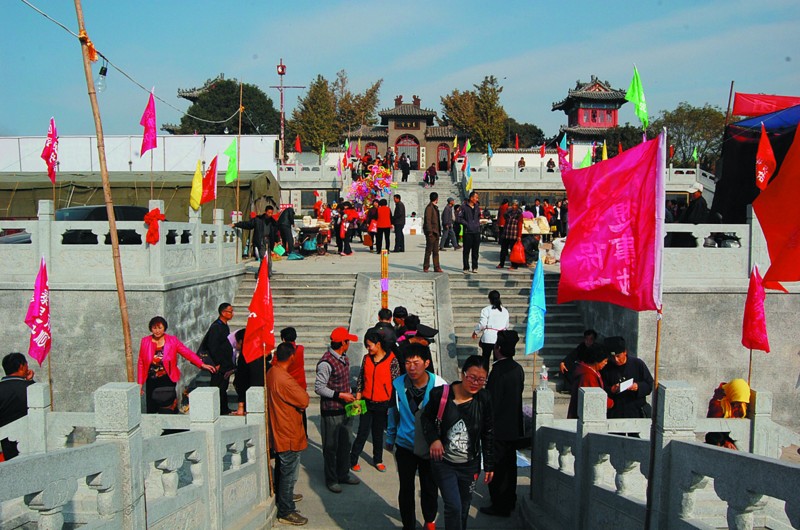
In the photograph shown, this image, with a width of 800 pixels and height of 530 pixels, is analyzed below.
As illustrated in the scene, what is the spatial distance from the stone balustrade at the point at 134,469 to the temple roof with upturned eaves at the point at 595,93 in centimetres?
4928

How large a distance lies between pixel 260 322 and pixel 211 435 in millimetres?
1534

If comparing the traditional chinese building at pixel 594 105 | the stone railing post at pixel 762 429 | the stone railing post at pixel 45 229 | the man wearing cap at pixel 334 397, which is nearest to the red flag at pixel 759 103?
the stone railing post at pixel 762 429

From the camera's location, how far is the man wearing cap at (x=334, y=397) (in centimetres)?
642

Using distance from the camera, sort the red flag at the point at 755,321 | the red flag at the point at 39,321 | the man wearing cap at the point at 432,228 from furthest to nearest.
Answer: the man wearing cap at the point at 432,228 → the red flag at the point at 755,321 → the red flag at the point at 39,321

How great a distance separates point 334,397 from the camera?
6.46 m

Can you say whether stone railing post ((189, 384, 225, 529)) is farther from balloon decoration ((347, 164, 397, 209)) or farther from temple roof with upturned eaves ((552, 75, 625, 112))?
temple roof with upturned eaves ((552, 75, 625, 112))

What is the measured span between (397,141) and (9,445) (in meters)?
42.0

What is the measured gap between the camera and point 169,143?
24.9 metres

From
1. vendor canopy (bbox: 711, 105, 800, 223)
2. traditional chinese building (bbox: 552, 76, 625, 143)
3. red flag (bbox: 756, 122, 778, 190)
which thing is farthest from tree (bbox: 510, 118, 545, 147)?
red flag (bbox: 756, 122, 778, 190)

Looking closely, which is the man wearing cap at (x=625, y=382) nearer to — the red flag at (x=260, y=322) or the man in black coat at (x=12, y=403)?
the red flag at (x=260, y=322)

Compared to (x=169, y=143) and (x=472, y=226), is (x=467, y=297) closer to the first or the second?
(x=472, y=226)

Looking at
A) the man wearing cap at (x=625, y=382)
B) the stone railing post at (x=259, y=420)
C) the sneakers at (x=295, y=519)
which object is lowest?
the sneakers at (x=295, y=519)

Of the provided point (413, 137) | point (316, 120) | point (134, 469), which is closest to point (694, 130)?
point (413, 137)

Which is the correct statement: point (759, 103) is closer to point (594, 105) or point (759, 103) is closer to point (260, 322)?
point (260, 322)
